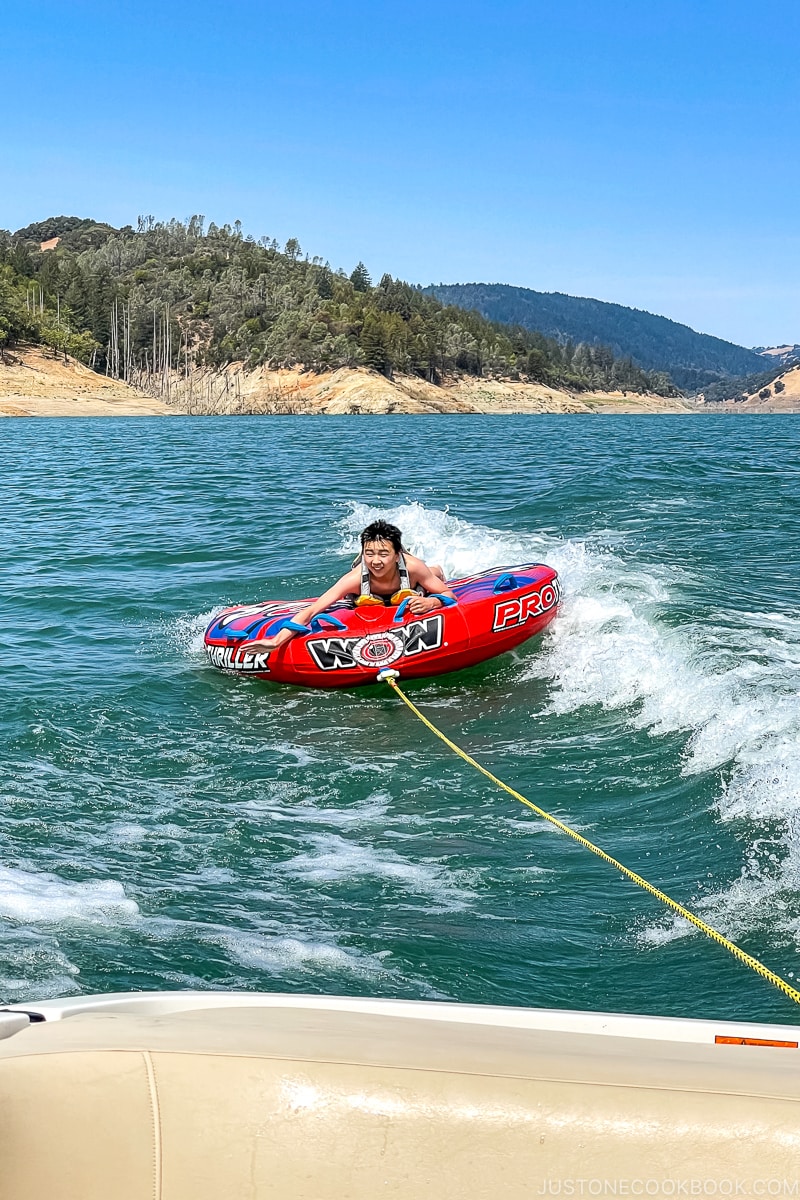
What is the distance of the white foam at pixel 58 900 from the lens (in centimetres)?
448

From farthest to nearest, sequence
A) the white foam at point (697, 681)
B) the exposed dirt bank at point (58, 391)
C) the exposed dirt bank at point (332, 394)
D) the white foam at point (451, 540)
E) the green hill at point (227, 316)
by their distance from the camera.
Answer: the green hill at point (227, 316), the exposed dirt bank at point (332, 394), the exposed dirt bank at point (58, 391), the white foam at point (451, 540), the white foam at point (697, 681)

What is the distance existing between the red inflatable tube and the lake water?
0.64 ft

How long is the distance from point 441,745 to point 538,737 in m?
0.67

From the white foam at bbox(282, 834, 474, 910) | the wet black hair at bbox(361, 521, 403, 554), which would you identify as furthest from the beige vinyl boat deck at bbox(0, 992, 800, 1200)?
the wet black hair at bbox(361, 521, 403, 554)

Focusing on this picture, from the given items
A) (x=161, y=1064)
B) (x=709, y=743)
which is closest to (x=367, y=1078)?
(x=161, y=1064)

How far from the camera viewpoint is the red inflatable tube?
842cm

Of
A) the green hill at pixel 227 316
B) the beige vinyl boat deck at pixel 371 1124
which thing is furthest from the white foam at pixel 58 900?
the green hill at pixel 227 316

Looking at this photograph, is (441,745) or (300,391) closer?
(441,745)

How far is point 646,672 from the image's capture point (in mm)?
8188

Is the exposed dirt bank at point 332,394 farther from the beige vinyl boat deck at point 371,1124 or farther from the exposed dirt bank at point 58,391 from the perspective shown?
the beige vinyl boat deck at point 371,1124

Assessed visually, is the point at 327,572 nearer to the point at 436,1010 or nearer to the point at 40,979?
the point at 40,979

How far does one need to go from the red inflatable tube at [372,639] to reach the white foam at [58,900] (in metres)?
3.72

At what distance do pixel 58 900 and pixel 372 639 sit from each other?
161 inches

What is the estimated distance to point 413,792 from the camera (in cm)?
621
